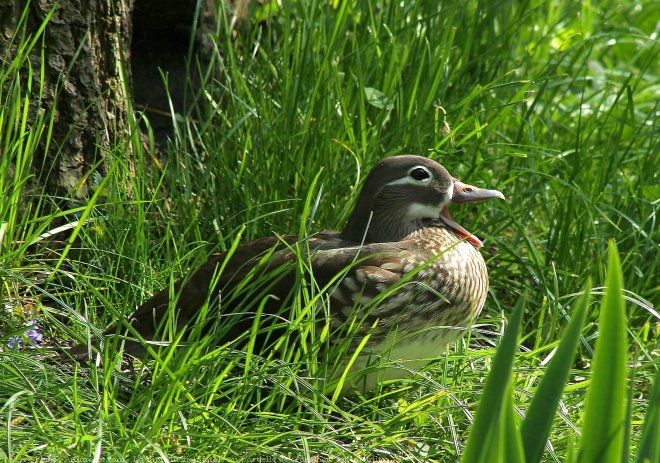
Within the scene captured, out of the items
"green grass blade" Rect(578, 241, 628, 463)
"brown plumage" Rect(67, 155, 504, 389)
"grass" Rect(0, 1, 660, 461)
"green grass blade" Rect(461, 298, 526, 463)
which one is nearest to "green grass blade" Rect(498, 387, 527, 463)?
"green grass blade" Rect(461, 298, 526, 463)

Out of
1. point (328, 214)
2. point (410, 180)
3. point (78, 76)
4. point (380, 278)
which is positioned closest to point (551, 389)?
point (380, 278)

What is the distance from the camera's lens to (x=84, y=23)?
3613mm

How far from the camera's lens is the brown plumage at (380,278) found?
2.92m

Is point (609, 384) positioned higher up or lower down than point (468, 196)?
higher up

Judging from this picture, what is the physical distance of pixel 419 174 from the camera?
337 cm

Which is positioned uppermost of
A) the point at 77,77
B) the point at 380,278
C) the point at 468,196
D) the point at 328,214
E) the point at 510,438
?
the point at 510,438

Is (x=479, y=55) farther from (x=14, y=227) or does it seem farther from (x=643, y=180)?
(x=14, y=227)

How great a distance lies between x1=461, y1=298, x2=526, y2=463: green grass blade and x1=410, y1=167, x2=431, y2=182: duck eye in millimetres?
1707

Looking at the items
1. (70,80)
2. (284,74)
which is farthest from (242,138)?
(70,80)

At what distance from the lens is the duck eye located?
335cm

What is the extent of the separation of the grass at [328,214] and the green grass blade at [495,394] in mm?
793

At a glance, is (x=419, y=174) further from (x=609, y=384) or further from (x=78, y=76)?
(x=609, y=384)

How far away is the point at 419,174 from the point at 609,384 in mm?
1785

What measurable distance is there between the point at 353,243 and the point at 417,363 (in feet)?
1.48
